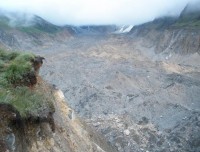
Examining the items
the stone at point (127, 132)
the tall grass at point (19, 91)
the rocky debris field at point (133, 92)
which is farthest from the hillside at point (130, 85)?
the tall grass at point (19, 91)

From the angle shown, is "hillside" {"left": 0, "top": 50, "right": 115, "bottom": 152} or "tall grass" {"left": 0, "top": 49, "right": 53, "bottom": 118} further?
"tall grass" {"left": 0, "top": 49, "right": 53, "bottom": 118}

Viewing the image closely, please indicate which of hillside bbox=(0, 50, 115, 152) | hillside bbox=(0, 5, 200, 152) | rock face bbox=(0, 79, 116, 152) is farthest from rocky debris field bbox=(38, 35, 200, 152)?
hillside bbox=(0, 50, 115, 152)

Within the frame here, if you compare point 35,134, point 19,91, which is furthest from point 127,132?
point 19,91

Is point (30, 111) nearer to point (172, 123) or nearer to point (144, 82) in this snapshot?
point (172, 123)

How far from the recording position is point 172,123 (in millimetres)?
45406

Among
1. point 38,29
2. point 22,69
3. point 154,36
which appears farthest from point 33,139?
point 38,29

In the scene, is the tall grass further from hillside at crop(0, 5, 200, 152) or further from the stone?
the stone

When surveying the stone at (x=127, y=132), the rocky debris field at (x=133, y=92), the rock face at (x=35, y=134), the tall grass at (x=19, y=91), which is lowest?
the rocky debris field at (x=133, y=92)

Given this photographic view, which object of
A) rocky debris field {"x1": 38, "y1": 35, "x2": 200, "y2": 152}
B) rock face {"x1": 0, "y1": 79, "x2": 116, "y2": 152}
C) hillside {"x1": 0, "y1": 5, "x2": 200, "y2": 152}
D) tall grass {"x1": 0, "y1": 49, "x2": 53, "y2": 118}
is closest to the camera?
rock face {"x1": 0, "y1": 79, "x2": 116, "y2": 152}

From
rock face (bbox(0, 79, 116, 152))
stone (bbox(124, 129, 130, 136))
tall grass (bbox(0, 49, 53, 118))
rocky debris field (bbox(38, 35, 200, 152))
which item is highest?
tall grass (bbox(0, 49, 53, 118))

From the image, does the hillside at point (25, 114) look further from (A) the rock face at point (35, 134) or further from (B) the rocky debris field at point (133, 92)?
(B) the rocky debris field at point (133, 92)

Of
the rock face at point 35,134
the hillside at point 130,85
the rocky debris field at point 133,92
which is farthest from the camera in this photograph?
the rocky debris field at point 133,92

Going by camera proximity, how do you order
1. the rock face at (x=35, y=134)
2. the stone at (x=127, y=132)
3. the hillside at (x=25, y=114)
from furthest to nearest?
the stone at (x=127, y=132)
the hillside at (x=25, y=114)
the rock face at (x=35, y=134)

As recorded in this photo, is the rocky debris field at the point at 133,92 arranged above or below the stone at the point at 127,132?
below
